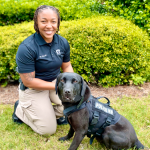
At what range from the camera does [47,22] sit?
2951 mm

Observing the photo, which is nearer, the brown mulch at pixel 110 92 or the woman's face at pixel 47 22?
the woman's face at pixel 47 22

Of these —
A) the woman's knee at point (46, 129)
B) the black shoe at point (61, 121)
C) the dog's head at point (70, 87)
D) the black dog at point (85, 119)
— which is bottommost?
the black shoe at point (61, 121)

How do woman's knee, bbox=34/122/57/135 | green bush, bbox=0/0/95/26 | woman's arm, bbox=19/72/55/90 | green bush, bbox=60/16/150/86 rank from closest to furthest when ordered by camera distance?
woman's arm, bbox=19/72/55/90 < woman's knee, bbox=34/122/57/135 < green bush, bbox=60/16/150/86 < green bush, bbox=0/0/95/26

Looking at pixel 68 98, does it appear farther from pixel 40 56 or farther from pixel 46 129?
pixel 46 129

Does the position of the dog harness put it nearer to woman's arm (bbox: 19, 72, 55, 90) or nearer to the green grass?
the green grass

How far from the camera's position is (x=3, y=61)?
4.81 metres

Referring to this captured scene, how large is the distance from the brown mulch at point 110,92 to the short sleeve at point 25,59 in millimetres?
1972

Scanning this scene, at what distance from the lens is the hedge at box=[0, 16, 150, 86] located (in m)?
4.69

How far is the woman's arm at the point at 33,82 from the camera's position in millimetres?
3018

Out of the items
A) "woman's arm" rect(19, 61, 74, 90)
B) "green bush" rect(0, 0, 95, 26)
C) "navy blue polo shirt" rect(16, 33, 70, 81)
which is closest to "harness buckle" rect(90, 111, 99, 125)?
"woman's arm" rect(19, 61, 74, 90)

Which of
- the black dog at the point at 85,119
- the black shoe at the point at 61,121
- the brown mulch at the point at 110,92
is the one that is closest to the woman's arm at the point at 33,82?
the black dog at the point at 85,119

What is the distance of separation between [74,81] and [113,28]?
110 inches

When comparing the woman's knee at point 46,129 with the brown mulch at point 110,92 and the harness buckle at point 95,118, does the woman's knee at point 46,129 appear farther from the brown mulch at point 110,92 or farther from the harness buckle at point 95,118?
the brown mulch at point 110,92

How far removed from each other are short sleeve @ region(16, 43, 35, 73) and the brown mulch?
1972 mm
